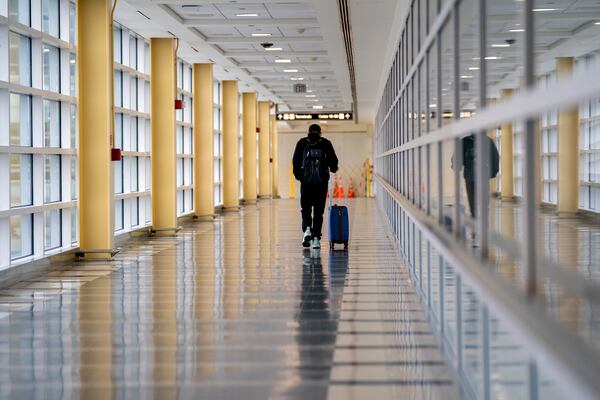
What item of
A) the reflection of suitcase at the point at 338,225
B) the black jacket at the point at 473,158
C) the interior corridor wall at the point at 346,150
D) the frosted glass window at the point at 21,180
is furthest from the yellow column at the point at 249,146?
the black jacket at the point at 473,158

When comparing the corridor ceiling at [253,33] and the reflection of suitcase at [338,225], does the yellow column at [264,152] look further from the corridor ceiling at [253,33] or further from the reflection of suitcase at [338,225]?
the reflection of suitcase at [338,225]

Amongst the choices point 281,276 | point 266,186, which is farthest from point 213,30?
point 266,186

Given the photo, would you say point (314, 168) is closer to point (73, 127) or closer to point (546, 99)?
point (73, 127)

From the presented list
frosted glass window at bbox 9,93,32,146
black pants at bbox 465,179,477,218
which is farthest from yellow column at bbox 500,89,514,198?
frosted glass window at bbox 9,93,32,146

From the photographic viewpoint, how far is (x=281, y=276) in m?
9.84

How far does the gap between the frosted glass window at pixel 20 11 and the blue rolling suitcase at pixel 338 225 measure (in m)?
4.71

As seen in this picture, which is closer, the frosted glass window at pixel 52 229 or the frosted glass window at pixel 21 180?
the frosted glass window at pixel 21 180

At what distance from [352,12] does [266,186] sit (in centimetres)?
1859

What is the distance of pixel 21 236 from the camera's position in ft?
34.3

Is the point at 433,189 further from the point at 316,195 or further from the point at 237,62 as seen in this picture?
the point at 237,62

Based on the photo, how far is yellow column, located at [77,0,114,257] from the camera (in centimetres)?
1170

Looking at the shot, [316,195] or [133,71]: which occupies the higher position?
[133,71]

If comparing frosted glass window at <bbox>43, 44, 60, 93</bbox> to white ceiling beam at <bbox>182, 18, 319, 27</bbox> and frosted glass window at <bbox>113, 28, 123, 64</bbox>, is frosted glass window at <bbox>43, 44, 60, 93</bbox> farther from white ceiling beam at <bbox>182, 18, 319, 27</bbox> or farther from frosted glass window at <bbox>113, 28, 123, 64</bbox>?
white ceiling beam at <bbox>182, 18, 319, 27</bbox>

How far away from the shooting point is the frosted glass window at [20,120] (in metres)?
10.3
